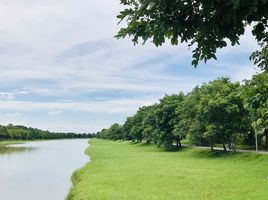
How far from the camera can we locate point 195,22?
466cm

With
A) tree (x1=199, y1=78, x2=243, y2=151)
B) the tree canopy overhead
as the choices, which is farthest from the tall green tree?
the tree canopy overhead

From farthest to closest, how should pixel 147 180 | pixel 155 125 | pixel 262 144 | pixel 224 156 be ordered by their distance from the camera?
pixel 155 125 → pixel 262 144 → pixel 224 156 → pixel 147 180

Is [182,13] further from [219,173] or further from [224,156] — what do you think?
[224,156]

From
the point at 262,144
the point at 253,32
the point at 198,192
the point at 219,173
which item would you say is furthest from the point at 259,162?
the point at 253,32

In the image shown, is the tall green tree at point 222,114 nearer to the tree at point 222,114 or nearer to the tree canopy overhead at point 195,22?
the tree at point 222,114

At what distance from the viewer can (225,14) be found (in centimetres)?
424

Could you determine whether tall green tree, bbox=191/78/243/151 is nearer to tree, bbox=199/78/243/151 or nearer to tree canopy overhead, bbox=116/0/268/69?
tree, bbox=199/78/243/151

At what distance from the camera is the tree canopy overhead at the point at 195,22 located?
13.9 ft

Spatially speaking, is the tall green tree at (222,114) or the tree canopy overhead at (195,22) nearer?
the tree canopy overhead at (195,22)

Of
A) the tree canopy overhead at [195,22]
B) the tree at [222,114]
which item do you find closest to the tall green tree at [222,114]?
the tree at [222,114]

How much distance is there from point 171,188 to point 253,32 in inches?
599

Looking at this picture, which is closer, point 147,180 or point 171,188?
point 171,188

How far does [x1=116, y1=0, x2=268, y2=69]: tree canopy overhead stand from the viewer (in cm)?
423

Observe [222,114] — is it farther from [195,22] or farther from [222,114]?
[195,22]
